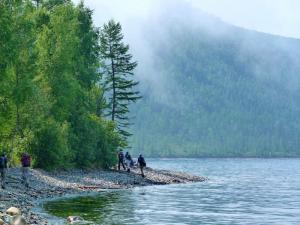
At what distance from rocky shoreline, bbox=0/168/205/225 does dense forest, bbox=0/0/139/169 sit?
257 centimetres

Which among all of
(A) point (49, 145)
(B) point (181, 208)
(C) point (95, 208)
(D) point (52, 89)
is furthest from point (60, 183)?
(B) point (181, 208)

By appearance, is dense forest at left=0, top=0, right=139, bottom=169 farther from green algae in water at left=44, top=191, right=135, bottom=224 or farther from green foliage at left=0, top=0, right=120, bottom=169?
green algae in water at left=44, top=191, right=135, bottom=224

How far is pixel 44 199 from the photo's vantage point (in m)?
46.2

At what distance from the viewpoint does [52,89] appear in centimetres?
6644

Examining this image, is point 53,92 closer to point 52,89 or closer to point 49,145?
point 52,89

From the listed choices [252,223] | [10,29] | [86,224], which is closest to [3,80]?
[10,29]

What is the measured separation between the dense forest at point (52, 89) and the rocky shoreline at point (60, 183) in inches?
101

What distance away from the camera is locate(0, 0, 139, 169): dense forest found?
2142 inches

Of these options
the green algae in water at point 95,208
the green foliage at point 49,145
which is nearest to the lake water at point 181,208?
the green algae in water at point 95,208

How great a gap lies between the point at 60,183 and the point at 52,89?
44.7 feet

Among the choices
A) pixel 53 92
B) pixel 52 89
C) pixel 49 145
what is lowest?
pixel 49 145

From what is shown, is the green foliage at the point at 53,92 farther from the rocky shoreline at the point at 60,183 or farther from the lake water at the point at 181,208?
the lake water at the point at 181,208

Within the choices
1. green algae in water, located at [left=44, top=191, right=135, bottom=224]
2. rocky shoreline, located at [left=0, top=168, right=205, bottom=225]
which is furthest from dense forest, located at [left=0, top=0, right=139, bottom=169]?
green algae in water, located at [left=44, top=191, right=135, bottom=224]

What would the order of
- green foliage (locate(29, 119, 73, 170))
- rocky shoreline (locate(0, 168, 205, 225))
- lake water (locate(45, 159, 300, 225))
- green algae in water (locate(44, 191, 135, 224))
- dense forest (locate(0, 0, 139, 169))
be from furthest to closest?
1. green foliage (locate(29, 119, 73, 170))
2. dense forest (locate(0, 0, 139, 169))
3. rocky shoreline (locate(0, 168, 205, 225))
4. lake water (locate(45, 159, 300, 225))
5. green algae in water (locate(44, 191, 135, 224))
